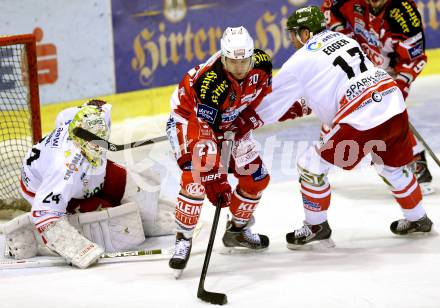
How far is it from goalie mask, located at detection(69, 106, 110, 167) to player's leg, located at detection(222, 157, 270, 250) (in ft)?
1.97

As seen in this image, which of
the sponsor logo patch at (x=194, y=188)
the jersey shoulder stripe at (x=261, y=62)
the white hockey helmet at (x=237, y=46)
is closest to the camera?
the white hockey helmet at (x=237, y=46)

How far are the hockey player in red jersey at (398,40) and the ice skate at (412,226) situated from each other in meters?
0.76

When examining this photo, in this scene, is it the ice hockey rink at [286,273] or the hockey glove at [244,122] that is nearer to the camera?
the ice hockey rink at [286,273]

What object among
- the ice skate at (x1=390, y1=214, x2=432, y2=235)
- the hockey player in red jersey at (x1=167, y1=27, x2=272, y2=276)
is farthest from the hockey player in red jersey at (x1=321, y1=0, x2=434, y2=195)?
the hockey player in red jersey at (x1=167, y1=27, x2=272, y2=276)

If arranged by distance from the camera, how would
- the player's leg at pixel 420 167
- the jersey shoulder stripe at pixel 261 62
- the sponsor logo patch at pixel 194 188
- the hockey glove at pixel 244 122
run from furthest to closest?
the player's leg at pixel 420 167 → the hockey glove at pixel 244 122 → the jersey shoulder stripe at pixel 261 62 → the sponsor logo patch at pixel 194 188

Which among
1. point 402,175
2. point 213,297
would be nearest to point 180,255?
point 213,297

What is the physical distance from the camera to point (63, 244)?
13.3ft

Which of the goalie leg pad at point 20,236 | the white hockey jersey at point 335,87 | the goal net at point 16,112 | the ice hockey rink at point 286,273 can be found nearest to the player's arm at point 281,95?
the white hockey jersey at point 335,87

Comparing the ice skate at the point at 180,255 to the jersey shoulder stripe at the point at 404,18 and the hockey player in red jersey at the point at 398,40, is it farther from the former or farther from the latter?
the jersey shoulder stripe at the point at 404,18

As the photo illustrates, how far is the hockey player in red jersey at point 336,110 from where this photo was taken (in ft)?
13.2

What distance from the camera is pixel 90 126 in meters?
4.14

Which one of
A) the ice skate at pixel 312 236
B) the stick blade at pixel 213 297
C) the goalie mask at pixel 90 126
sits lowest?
the ice skate at pixel 312 236

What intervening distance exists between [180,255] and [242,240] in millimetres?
463

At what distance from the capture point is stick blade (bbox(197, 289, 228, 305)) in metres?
3.47
